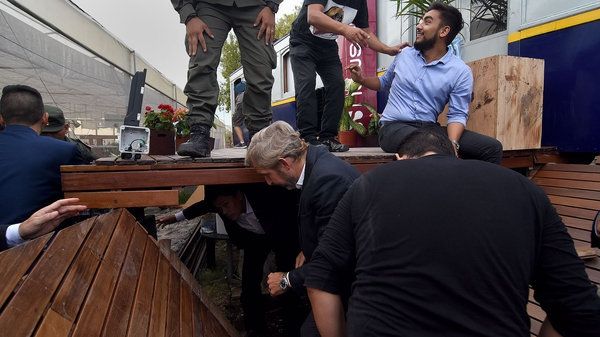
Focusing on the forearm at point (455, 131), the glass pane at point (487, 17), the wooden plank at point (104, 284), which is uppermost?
the glass pane at point (487, 17)

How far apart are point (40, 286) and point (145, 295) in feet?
1.68

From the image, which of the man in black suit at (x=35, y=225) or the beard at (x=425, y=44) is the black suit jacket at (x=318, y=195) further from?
the beard at (x=425, y=44)

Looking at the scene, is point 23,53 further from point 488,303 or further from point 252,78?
point 488,303

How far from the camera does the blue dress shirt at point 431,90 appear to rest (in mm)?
2836

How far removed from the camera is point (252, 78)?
109 inches

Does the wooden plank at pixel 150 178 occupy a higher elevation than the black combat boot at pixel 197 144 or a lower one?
lower

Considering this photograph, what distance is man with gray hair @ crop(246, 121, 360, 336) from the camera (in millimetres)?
1881

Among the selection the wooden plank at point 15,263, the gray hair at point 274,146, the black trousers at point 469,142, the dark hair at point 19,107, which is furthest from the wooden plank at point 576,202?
the dark hair at point 19,107

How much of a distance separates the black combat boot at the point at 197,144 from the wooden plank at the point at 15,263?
1.04 metres

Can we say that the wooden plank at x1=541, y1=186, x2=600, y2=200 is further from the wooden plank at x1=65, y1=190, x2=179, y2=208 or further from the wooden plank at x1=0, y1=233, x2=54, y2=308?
the wooden plank at x1=0, y1=233, x2=54, y2=308

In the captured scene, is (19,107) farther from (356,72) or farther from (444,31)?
(444,31)

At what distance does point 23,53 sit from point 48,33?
4.17 feet

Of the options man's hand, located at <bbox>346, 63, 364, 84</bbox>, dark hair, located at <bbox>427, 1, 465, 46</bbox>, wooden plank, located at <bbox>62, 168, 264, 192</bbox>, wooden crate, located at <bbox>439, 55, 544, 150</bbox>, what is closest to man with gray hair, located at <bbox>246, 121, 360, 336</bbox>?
wooden plank, located at <bbox>62, 168, 264, 192</bbox>

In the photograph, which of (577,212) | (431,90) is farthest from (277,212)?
(577,212)
